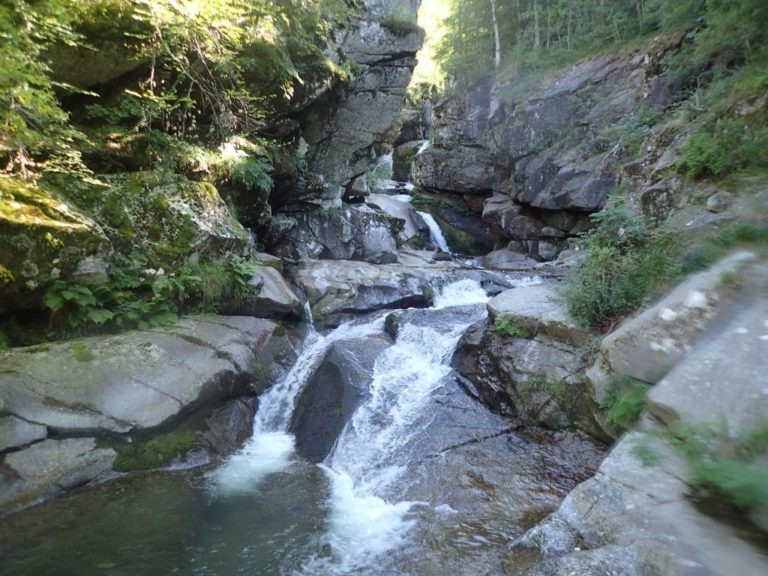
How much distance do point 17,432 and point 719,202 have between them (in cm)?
922

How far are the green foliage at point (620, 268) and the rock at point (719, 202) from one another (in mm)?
667

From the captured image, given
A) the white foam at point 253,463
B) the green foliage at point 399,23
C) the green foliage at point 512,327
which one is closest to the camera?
the white foam at point 253,463

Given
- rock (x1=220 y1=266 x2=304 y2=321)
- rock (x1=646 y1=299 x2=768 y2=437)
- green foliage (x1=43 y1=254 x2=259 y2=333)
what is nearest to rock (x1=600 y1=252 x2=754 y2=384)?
rock (x1=646 y1=299 x2=768 y2=437)

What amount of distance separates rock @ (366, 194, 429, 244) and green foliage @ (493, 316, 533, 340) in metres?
11.5

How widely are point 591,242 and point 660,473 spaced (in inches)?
165

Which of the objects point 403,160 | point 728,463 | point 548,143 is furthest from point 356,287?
point 403,160

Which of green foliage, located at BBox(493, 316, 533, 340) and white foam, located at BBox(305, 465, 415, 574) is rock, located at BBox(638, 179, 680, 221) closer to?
green foliage, located at BBox(493, 316, 533, 340)

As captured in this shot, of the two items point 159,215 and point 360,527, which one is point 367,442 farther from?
point 159,215

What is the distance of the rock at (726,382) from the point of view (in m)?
3.06

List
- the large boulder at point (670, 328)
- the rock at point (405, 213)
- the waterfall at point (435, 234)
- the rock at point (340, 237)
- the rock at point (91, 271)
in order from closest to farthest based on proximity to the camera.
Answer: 1. the large boulder at point (670, 328)
2. the rock at point (91, 271)
3. the rock at point (340, 237)
4. the rock at point (405, 213)
5. the waterfall at point (435, 234)

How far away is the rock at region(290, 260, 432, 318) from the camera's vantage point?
10.8 m

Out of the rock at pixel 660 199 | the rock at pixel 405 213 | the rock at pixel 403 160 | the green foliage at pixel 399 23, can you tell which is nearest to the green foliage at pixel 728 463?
the rock at pixel 660 199

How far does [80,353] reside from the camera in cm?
617

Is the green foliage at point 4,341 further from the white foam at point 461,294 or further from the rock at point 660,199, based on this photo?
the rock at point 660,199
